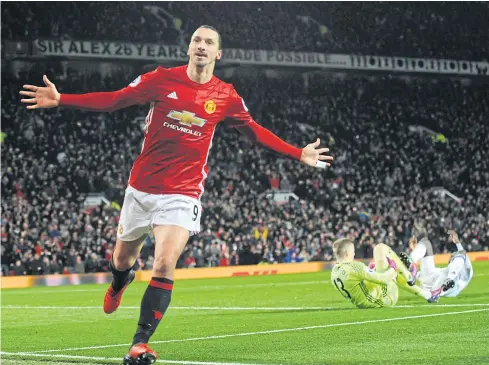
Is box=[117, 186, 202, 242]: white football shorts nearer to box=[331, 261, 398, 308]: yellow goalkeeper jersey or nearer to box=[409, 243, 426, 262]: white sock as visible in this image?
box=[331, 261, 398, 308]: yellow goalkeeper jersey

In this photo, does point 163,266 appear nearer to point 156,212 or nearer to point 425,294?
point 156,212

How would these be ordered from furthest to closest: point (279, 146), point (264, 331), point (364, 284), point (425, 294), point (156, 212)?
point (425, 294) → point (364, 284) → point (264, 331) → point (279, 146) → point (156, 212)

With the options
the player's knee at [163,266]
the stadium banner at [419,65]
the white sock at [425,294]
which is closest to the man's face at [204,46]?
the player's knee at [163,266]

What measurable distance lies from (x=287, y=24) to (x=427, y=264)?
1392 inches

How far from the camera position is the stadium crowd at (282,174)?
31.3m

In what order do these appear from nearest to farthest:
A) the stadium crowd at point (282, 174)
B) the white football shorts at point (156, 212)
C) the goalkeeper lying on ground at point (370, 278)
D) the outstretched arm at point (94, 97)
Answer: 1. the outstretched arm at point (94, 97)
2. the white football shorts at point (156, 212)
3. the goalkeeper lying on ground at point (370, 278)
4. the stadium crowd at point (282, 174)

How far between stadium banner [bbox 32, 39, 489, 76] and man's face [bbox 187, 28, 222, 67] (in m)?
35.5

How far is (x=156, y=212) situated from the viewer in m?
8.12

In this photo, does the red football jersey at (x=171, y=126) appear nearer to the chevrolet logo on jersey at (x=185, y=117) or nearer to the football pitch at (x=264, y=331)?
the chevrolet logo on jersey at (x=185, y=117)

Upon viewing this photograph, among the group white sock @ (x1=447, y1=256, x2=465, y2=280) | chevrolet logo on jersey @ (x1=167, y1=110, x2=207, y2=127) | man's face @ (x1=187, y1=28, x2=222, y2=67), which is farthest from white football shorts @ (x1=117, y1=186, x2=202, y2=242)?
white sock @ (x1=447, y1=256, x2=465, y2=280)

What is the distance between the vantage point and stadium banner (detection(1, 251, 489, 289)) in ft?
91.4

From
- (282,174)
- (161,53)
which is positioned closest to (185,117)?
(282,174)

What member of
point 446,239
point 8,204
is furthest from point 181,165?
point 446,239

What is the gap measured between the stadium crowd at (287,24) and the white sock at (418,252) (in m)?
30.2
